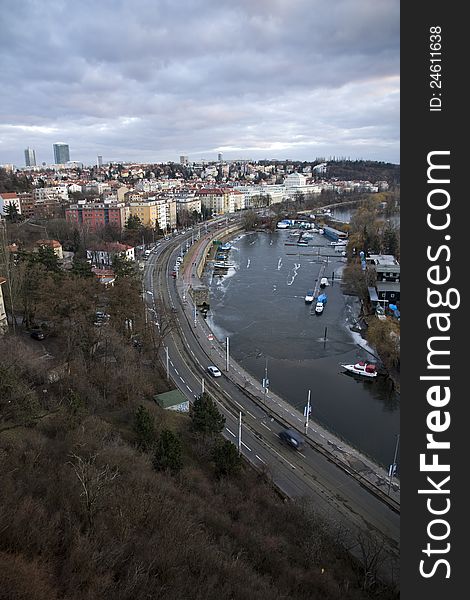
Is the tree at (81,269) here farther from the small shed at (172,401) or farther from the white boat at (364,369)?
the white boat at (364,369)

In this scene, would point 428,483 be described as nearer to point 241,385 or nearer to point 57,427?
point 57,427

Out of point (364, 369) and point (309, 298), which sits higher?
point (309, 298)

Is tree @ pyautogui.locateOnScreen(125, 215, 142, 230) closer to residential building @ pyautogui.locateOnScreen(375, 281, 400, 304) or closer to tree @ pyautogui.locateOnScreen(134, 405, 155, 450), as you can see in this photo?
residential building @ pyautogui.locateOnScreen(375, 281, 400, 304)

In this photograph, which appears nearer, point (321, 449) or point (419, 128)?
point (419, 128)

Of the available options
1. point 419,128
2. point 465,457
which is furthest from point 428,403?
point 419,128

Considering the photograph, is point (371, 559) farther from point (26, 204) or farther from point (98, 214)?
point (26, 204)

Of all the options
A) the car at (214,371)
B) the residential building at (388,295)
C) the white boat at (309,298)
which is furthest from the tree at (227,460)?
the white boat at (309,298)

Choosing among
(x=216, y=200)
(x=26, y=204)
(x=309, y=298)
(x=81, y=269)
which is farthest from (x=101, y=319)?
(x=216, y=200)
